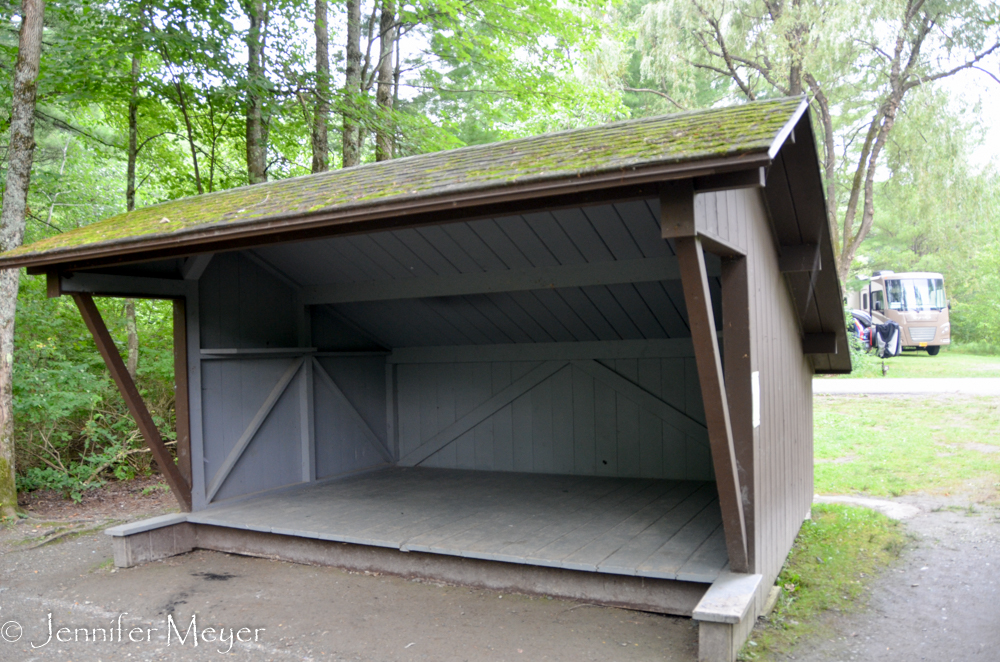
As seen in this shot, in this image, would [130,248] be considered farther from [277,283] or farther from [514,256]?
[514,256]

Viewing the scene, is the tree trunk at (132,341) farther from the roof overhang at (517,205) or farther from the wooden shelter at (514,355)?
the roof overhang at (517,205)

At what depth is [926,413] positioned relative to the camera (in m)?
10.4

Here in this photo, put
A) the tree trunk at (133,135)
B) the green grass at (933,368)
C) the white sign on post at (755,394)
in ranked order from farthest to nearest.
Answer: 1. the green grass at (933,368)
2. the tree trunk at (133,135)
3. the white sign on post at (755,394)

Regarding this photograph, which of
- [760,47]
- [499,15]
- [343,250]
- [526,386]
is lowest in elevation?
[526,386]

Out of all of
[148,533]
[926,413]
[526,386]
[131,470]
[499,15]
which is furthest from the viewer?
[926,413]

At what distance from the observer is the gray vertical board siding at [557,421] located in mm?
6219

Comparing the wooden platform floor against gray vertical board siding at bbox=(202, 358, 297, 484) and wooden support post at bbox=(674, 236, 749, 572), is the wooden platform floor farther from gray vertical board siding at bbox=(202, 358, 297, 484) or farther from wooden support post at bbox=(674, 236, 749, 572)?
gray vertical board siding at bbox=(202, 358, 297, 484)

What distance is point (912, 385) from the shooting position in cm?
1302

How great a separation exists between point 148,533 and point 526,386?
11.1 feet

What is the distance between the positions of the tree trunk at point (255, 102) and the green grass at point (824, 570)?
667cm

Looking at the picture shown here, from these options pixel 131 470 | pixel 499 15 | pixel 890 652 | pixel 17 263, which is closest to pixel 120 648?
pixel 17 263

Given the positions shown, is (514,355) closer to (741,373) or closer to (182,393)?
(182,393)

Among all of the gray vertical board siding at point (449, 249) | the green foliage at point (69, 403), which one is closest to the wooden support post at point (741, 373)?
the gray vertical board siding at point (449, 249)
